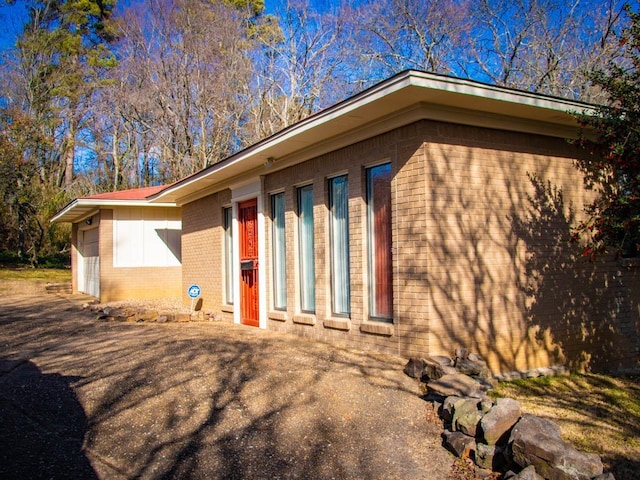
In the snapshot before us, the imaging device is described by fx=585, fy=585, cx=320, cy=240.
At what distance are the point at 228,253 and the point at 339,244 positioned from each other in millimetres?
5062

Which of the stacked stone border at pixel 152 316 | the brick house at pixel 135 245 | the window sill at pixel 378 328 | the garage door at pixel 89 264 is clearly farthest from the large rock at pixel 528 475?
the garage door at pixel 89 264

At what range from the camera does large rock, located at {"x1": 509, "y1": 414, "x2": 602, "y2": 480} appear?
4.27 metres

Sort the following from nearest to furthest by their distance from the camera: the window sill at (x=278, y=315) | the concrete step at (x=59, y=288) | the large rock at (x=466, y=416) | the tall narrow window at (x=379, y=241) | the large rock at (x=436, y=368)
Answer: the large rock at (x=466, y=416) → the large rock at (x=436, y=368) → the tall narrow window at (x=379, y=241) → the window sill at (x=278, y=315) → the concrete step at (x=59, y=288)

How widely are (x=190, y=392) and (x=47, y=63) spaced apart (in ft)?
113

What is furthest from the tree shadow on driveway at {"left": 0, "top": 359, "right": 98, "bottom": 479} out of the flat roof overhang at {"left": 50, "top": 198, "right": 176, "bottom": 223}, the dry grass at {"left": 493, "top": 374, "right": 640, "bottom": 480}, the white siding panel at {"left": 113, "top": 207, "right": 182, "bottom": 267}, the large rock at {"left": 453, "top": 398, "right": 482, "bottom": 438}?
the white siding panel at {"left": 113, "top": 207, "right": 182, "bottom": 267}

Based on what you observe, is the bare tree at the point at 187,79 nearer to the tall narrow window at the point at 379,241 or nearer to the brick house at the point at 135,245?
the brick house at the point at 135,245

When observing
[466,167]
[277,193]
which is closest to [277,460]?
[466,167]

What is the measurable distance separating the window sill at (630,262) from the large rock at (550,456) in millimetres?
5751

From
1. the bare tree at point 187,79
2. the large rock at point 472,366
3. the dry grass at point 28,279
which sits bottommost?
the large rock at point 472,366

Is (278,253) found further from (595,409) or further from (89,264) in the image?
(89,264)

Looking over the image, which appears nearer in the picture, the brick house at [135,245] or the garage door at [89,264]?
the brick house at [135,245]

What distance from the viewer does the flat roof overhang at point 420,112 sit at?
6.98 metres

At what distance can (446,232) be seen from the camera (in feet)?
25.1

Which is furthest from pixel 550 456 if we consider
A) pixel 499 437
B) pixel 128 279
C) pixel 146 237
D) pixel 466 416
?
pixel 146 237
